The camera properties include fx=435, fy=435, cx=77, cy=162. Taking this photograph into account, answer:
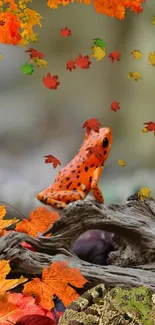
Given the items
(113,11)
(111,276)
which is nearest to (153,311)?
(111,276)

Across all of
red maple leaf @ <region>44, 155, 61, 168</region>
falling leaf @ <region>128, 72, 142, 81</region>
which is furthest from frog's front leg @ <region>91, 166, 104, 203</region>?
falling leaf @ <region>128, 72, 142, 81</region>

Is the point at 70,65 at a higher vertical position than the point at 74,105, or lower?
higher

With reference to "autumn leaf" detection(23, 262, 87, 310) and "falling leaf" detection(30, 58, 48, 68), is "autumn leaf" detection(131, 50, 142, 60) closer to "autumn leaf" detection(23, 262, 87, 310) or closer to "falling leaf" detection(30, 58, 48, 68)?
"falling leaf" detection(30, 58, 48, 68)

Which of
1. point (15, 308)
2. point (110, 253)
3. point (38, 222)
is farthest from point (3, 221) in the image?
point (110, 253)

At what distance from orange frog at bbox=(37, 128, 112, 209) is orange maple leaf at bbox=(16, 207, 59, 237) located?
36 millimetres

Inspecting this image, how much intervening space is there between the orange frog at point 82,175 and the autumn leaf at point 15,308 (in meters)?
0.41

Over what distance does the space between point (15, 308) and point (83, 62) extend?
0.85 m

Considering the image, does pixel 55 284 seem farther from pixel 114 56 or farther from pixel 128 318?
pixel 114 56

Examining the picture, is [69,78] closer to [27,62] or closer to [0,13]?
[27,62]

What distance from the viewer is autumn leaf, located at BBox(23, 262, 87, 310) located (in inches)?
46.3

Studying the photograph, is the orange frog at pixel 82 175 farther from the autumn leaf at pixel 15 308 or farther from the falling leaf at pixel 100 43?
the autumn leaf at pixel 15 308

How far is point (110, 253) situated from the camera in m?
1.47

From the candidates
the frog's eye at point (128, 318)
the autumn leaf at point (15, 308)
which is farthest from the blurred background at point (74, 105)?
the frog's eye at point (128, 318)

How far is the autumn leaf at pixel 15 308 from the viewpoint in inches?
38.1
